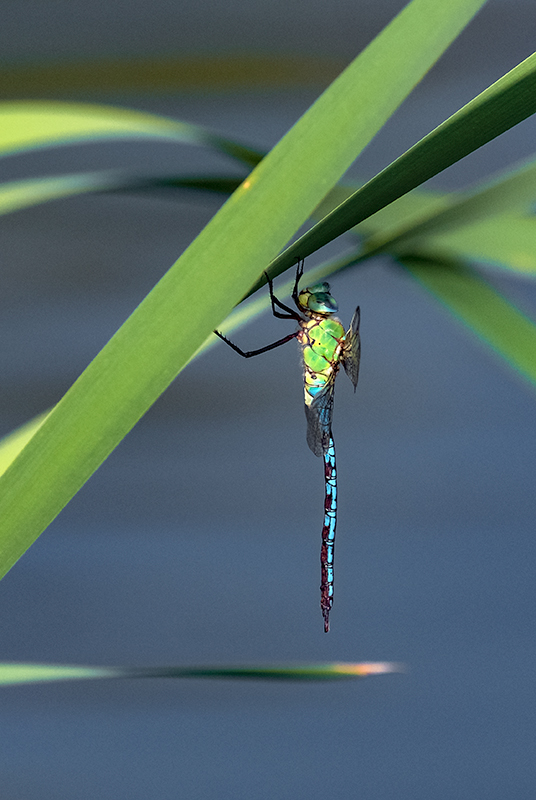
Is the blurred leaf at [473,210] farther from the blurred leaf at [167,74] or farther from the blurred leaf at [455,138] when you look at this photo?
the blurred leaf at [167,74]

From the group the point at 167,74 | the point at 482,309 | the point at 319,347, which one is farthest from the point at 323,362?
the point at 167,74

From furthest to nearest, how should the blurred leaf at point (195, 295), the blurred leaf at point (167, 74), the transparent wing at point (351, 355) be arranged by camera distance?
1. the blurred leaf at point (167, 74)
2. the transparent wing at point (351, 355)
3. the blurred leaf at point (195, 295)

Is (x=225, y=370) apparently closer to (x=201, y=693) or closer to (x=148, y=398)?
(x=201, y=693)

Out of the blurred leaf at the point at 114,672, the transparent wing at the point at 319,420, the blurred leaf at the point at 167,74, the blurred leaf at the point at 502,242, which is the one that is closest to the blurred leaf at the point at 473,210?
the blurred leaf at the point at 502,242

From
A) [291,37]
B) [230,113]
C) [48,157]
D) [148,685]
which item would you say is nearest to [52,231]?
[48,157]

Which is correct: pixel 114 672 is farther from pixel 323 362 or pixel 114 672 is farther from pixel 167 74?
pixel 167 74

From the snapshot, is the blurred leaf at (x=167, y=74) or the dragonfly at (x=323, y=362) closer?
the dragonfly at (x=323, y=362)

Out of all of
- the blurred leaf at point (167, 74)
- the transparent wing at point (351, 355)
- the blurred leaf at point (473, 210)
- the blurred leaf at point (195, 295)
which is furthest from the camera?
the blurred leaf at point (167, 74)
